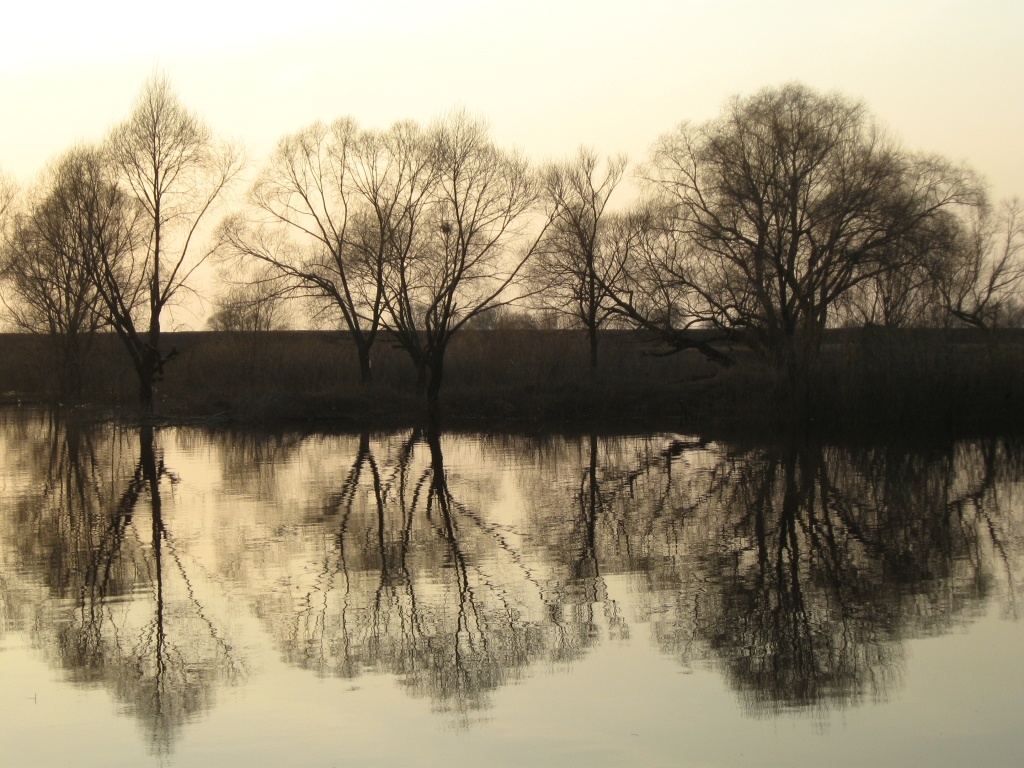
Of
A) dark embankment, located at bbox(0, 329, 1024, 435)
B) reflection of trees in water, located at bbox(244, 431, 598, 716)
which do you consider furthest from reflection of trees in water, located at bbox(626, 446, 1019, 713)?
dark embankment, located at bbox(0, 329, 1024, 435)

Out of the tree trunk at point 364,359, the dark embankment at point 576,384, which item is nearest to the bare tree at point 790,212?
the dark embankment at point 576,384

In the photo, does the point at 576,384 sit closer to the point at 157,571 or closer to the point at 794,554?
the point at 794,554

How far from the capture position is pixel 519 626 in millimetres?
8836

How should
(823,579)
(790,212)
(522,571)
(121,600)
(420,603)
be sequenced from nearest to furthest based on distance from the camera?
(420,603)
(121,600)
(823,579)
(522,571)
(790,212)

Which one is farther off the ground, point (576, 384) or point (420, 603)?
point (576, 384)

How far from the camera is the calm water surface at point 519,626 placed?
6.48 meters

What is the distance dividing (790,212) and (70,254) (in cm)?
2743

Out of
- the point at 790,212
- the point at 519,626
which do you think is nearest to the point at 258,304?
the point at 790,212

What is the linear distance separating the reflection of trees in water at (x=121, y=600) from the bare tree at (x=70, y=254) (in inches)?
782

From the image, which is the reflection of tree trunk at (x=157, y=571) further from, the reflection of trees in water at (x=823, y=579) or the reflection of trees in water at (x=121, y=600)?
the reflection of trees in water at (x=823, y=579)

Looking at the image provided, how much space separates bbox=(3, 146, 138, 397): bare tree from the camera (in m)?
36.8

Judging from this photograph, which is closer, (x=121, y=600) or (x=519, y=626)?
(x=519, y=626)

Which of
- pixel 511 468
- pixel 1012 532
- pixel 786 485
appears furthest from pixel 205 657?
pixel 511 468

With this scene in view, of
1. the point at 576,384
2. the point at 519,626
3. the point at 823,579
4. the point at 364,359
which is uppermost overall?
the point at 364,359
